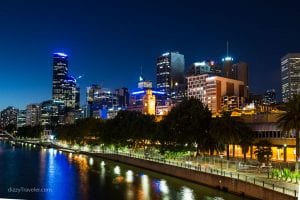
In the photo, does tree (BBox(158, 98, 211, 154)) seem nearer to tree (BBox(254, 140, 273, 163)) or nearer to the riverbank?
the riverbank

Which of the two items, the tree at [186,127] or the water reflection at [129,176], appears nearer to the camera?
Answer: the water reflection at [129,176]

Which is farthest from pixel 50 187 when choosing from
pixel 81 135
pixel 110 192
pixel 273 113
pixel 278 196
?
pixel 81 135

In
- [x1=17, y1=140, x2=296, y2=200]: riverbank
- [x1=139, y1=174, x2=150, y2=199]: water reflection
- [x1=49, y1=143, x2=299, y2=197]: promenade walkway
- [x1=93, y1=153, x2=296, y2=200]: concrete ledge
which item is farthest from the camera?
[x1=139, y1=174, x2=150, y2=199]: water reflection

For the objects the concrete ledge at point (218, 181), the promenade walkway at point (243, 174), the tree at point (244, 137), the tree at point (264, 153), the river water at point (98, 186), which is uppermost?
the tree at point (244, 137)

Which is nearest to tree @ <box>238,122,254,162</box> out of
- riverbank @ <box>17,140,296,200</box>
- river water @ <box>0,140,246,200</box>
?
riverbank @ <box>17,140,296,200</box>

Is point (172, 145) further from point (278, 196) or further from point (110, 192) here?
point (278, 196)

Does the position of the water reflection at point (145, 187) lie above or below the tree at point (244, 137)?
below

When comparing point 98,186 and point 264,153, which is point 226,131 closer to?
point 264,153

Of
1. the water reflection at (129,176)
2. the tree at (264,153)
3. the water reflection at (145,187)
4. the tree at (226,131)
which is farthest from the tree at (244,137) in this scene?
the water reflection at (129,176)

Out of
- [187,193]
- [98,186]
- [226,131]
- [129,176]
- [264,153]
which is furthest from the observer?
[129,176]

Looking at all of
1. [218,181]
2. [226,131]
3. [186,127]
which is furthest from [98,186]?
[186,127]

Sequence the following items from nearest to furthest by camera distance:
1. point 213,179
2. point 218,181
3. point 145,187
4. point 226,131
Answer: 1. point 218,181
2. point 213,179
3. point 145,187
4. point 226,131

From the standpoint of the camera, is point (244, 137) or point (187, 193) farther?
point (244, 137)

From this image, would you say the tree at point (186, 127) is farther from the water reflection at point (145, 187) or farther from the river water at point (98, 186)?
the water reflection at point (145, 187)
